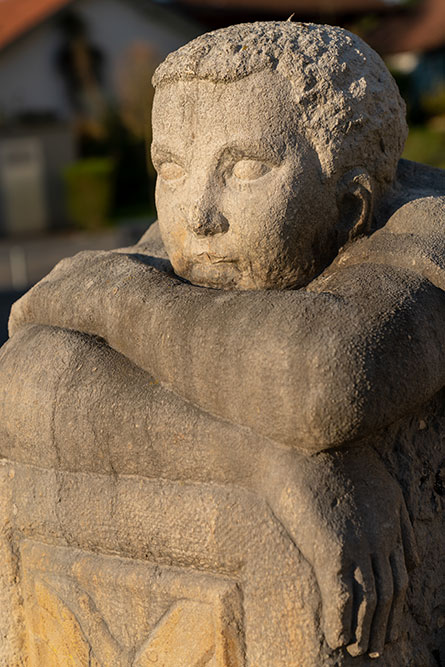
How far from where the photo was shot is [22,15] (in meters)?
19.9

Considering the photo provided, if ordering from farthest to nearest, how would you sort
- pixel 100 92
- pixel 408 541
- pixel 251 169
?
pixel 100 92 → pixel 251 169 → pixel 408 541

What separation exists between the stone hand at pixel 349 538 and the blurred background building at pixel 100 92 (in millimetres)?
12177

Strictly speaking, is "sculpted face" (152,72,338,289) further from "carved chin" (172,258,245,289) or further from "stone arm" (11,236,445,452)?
"stone arm" (11,236,445,452)

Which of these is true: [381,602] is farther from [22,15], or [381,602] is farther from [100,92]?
[100,92]

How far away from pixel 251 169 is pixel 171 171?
26 centimetres

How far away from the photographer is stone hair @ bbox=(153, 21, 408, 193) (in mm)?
2363

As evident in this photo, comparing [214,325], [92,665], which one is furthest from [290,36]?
[92,665]

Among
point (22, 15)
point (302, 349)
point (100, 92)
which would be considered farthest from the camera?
point (100, 92)

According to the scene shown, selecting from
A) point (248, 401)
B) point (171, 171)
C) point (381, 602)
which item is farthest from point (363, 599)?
point (171, 171)

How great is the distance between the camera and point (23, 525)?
2.60 m

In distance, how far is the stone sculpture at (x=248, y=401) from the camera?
2137mm

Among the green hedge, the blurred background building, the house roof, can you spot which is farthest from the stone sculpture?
the house roof

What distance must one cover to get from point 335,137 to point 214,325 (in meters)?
0.59

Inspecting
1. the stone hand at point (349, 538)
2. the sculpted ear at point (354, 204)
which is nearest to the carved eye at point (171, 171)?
the sculpted ear at point (354, 204)
